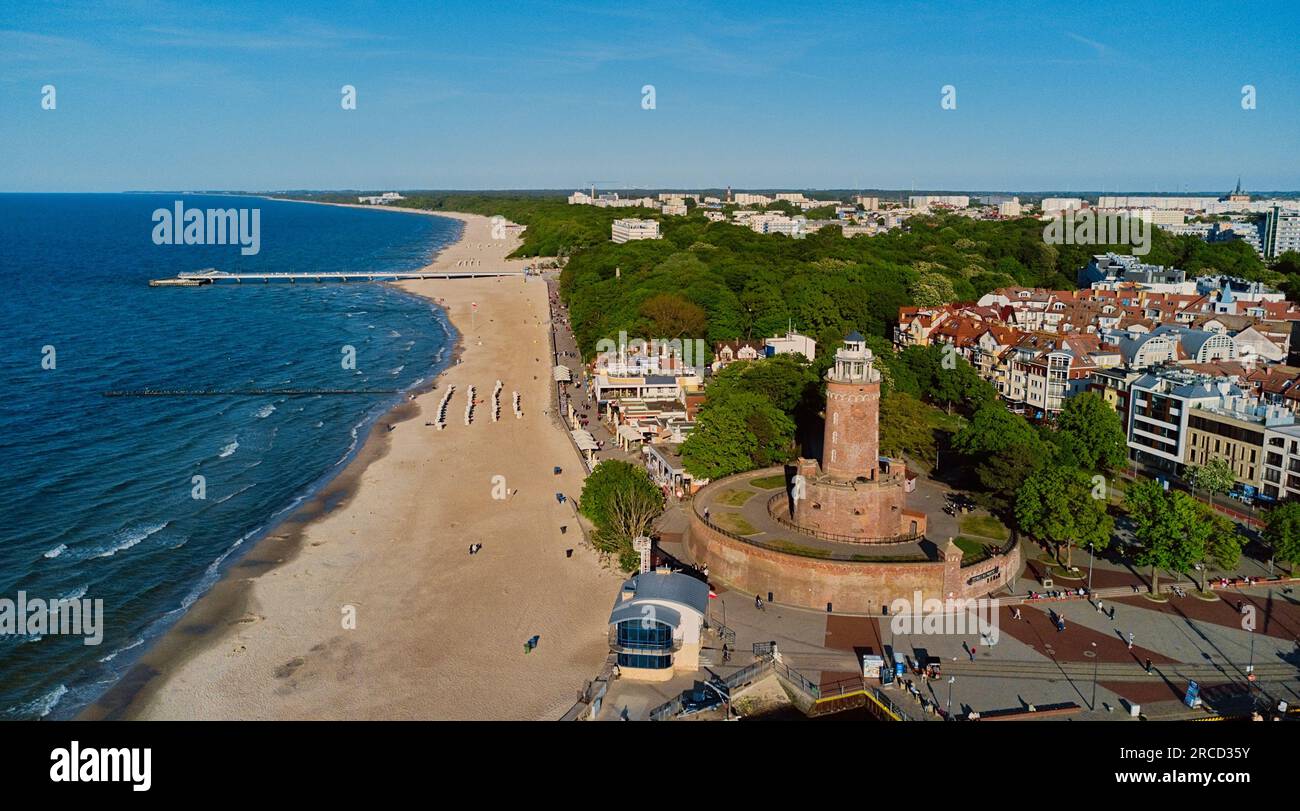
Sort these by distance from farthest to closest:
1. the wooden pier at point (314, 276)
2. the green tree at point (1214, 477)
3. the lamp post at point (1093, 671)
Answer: the wooden pier at point (314, 276) → the green tree at point (1214, 477) → the lamp post at point (1093, 671)

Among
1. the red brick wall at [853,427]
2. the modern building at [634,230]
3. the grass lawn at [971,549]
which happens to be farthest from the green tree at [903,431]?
the modern building at [634,230]

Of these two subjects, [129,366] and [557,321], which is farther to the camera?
[557,321]

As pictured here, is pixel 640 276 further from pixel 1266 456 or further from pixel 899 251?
pixel 1266 456

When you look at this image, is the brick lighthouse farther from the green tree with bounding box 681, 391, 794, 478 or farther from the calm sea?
the calm sea

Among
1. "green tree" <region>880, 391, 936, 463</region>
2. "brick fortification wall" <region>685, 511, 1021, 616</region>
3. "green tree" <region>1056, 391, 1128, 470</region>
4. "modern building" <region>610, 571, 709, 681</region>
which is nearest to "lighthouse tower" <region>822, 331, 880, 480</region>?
"brick fortification wall" <region>685, 511, 1021, 616</region>

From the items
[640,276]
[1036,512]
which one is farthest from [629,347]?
[1036,512]

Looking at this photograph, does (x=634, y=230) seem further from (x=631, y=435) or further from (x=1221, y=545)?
(x=1221, y=545)

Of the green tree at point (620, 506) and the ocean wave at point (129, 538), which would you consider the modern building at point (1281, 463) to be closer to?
the green tree at point (620, 506)
